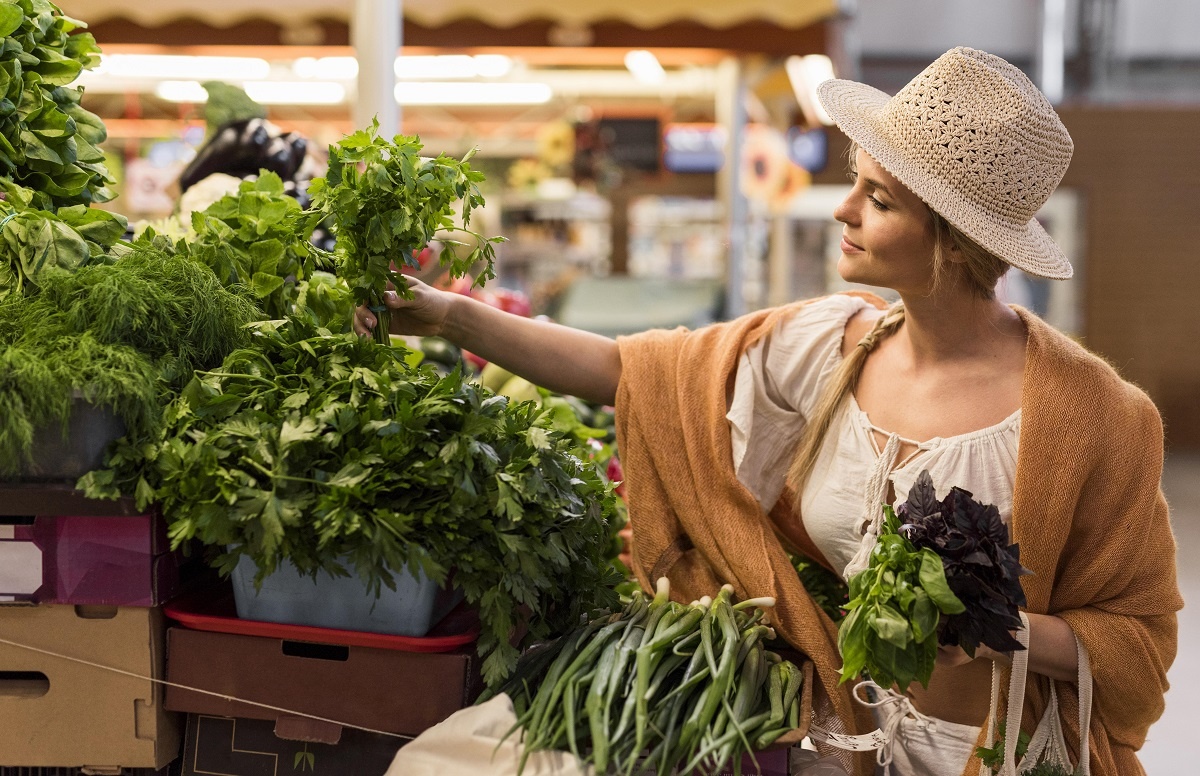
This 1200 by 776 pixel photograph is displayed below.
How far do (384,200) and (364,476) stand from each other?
410 mm

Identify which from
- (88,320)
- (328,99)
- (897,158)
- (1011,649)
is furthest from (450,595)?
(328,99)

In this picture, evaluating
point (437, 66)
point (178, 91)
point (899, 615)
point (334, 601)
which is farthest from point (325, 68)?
point (899, 615)

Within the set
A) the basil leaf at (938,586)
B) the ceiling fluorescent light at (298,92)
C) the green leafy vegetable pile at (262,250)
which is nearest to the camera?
the basil leaf at (938,586)

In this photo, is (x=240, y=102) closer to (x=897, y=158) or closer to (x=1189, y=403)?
(x=897, y=158)

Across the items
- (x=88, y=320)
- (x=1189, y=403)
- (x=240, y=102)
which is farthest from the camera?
(x=1189, y=403)

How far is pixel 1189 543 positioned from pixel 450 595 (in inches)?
253

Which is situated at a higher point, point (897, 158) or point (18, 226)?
point (897, 158)

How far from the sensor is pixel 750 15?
14.2 feet

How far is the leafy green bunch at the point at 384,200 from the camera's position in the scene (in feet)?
4.88

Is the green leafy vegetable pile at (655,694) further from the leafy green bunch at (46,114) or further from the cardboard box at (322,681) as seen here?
the leafy green bunch at (46,114)

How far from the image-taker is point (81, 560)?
4.64 feet

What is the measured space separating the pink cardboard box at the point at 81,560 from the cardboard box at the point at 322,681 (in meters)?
0.09

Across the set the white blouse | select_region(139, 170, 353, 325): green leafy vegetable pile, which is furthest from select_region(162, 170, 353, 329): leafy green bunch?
the white blouse

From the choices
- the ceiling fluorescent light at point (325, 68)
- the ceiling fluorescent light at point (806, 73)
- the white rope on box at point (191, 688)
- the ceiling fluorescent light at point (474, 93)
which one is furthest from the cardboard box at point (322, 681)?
the ceiling fluorescent light at point (474, 93)
